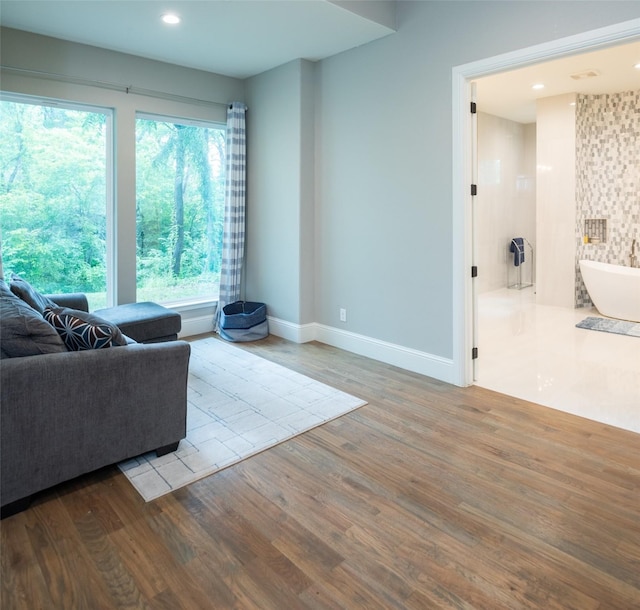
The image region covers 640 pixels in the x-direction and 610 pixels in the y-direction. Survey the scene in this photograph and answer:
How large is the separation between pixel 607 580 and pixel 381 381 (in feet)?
6.89

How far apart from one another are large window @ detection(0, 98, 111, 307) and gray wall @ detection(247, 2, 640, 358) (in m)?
1.64

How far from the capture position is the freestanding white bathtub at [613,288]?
5422mm

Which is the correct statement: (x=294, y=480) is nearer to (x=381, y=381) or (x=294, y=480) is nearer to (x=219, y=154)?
(x=381, y=381)

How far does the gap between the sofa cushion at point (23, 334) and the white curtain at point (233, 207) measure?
9.44ft

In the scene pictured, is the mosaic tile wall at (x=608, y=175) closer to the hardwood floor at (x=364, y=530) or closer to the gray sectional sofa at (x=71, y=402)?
the hardwood floor at (x=364, y=530)

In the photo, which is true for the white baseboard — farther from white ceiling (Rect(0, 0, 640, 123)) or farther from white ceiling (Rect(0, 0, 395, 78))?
white ceiling (Rect(0, 0, 395, 78))

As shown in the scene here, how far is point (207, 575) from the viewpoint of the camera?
1.65 m

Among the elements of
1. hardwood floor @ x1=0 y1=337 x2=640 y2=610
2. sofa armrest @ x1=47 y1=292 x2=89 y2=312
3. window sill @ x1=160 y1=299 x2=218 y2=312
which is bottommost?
hardwood floor @ x1=0 y1=337 x2=640 y2=610

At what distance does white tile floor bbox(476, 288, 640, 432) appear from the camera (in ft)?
10.3

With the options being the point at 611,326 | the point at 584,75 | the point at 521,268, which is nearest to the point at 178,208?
the point at 584,75

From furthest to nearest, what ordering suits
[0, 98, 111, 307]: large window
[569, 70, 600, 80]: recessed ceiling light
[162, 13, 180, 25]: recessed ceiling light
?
1. [569, 70, 600, 80]: recessed ceiling light
2. [0, 98, 111, 307]: large window
3. [162, 13, 180, 25]: recessed ceiling light

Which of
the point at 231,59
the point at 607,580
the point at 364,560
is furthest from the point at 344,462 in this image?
the point at 231,59

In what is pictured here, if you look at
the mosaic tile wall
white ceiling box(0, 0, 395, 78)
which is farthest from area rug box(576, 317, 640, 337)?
white ceiling box(0, 0, 395, 78)

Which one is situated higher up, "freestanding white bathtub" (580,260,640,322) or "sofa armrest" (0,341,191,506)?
"freestanding white bathtub" (580,260,640,322)
